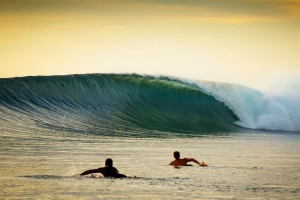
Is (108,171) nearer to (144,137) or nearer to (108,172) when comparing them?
(108,172)

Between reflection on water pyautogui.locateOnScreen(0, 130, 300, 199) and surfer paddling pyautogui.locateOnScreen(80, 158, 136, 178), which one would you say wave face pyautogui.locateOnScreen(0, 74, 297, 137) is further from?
surfer paddling pyautogui.locateOnScreen(80, 158, 136, 178)

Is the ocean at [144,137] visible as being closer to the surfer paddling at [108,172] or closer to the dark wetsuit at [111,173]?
the surfer paddling at [108,172]

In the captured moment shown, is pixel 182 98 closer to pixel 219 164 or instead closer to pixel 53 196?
pixel 219 164

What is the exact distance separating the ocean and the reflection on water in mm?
21

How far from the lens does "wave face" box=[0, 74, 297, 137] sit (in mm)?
30234

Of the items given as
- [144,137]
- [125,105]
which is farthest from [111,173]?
[125,105]

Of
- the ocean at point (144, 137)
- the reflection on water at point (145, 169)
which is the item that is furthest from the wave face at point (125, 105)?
the reflection on water at point (145, 169)

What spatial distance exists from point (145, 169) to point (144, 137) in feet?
35.1

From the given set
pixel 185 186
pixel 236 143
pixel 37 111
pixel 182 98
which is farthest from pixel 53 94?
pixel 185 186

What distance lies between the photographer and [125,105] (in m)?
35.9

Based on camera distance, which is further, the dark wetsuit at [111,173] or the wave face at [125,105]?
the wave face at [125,105]

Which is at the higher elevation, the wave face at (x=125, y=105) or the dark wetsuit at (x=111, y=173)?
the wave face at (x=125, y=105)

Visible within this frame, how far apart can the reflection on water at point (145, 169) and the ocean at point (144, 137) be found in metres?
0.02

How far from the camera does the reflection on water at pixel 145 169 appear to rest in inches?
523
